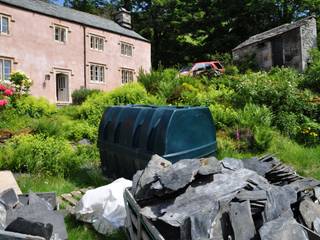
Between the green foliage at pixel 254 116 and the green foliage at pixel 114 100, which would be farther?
the green foliage at pixel 114 100

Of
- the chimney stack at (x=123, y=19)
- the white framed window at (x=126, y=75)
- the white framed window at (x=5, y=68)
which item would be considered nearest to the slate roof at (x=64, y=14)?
the chimney stack at (x=123, y=19)

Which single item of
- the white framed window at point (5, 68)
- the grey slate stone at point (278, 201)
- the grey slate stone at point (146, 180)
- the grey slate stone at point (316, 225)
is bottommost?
the grey slate stone at point (316, 225)

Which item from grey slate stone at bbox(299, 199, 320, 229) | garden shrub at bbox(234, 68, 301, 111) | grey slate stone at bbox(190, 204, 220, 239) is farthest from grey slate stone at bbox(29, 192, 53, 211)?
garden shrub at bbox(234, 68, 301, 111)

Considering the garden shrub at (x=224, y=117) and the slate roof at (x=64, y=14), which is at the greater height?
the slate roof at (x=64, y=14)

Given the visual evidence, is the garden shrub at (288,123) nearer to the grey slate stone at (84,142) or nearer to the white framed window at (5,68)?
the grey slate stone at (84,142)

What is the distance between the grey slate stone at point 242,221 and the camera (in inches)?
122

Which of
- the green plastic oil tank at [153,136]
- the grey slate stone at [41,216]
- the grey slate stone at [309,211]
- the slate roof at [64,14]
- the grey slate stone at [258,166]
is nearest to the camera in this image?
the grey slate stone at [309,211]

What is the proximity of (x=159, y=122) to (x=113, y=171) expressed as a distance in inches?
75.1

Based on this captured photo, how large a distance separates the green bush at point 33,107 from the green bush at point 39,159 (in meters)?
6.35

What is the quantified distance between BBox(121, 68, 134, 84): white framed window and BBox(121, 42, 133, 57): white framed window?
1.33 m

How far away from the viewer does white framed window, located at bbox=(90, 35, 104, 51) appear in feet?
92.3

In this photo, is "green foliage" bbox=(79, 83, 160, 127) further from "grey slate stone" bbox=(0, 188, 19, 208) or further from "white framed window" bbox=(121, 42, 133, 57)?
"white framed window" bbox=(121, 42, 133, 57)

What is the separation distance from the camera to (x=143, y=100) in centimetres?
1304

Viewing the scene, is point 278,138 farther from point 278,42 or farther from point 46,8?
point 46,8
